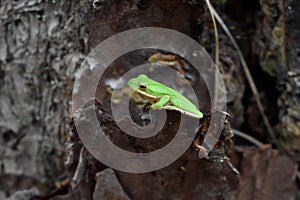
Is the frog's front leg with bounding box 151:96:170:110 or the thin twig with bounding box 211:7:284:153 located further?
the thin twig with bounding box 211:7:284:153

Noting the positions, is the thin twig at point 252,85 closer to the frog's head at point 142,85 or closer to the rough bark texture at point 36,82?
the frog's head at point 142,85

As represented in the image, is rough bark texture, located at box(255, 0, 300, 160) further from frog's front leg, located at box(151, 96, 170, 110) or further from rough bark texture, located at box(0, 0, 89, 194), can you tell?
rough bark texture, located at box(0, 0, 89, 194)

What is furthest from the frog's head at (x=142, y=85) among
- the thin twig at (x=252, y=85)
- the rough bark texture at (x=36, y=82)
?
the thin twig at (x=252, y=85)

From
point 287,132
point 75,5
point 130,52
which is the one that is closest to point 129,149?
point 130,52

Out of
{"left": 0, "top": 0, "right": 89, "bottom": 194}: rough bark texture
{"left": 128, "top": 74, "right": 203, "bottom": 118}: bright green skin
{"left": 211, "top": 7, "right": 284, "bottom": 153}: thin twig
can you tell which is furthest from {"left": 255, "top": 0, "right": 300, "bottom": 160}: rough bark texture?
{"left": 0, "top": 0, "right": 89, "bottom": 194}: rough bark texture

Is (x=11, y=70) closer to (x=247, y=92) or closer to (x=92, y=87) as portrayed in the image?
(x=92, y=87)

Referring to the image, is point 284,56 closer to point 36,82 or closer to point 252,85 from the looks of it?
point 252,85

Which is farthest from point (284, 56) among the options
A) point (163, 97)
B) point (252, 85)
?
point (163, 97)

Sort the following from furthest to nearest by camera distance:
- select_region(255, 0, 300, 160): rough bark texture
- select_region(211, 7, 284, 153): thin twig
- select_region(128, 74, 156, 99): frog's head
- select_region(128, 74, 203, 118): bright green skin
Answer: select_region(211, 7, 284, 153): thin twig → select_region(255, 0, 300, 160): rough bark texture → select_region(128, 74, 156, 99): frog's head → select_region(128, 74, 203, 118): bright green skin
